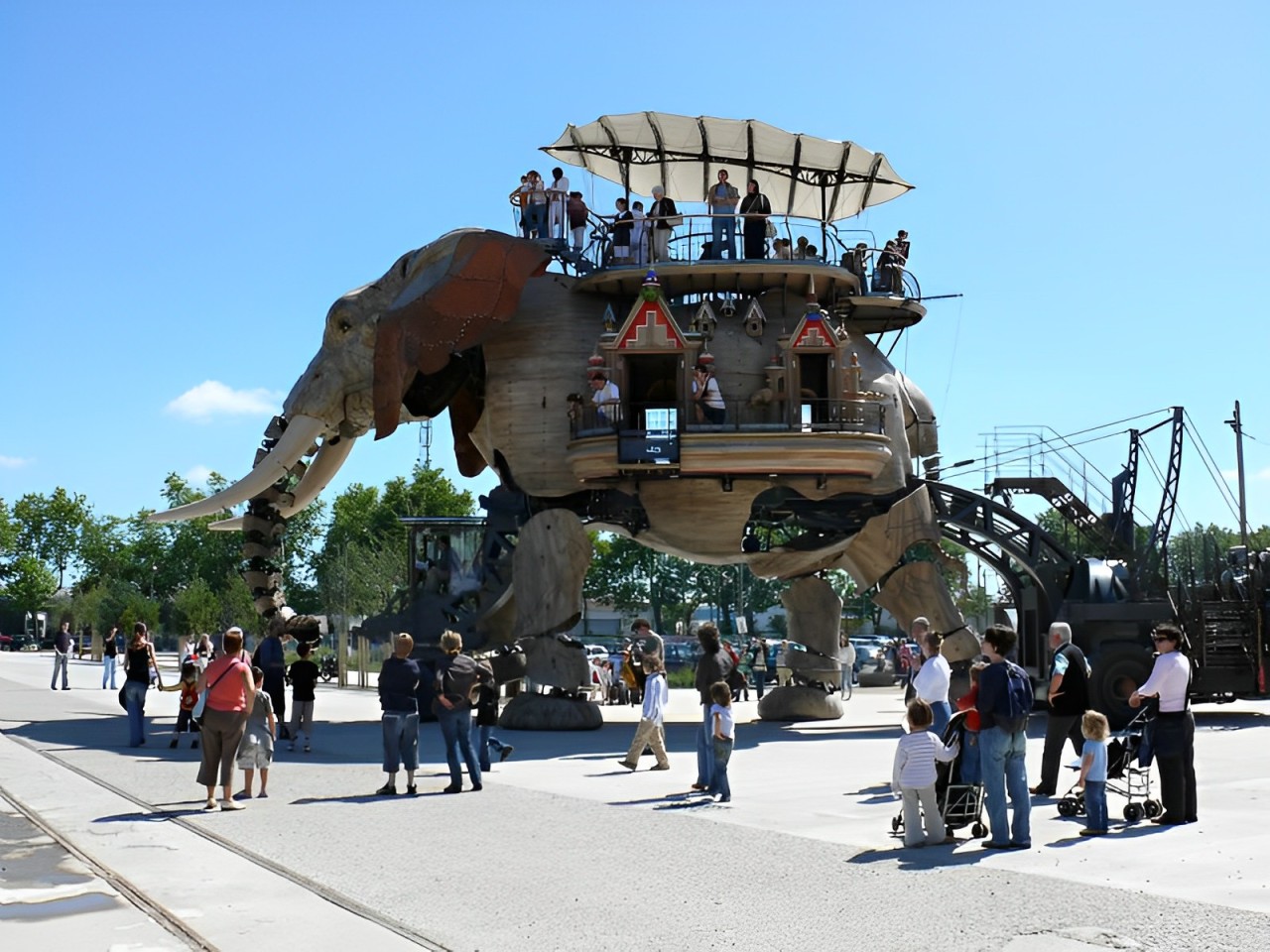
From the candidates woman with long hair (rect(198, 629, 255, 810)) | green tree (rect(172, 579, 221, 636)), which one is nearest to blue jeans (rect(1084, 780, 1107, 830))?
woman with long hair (rect(198, 629, 255, 810))

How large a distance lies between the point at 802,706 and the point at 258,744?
44.1ft

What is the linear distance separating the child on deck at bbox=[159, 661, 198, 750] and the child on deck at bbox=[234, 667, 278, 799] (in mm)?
4389

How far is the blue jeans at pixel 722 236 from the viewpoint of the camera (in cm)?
2452

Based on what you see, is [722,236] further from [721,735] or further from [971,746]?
[971,746]

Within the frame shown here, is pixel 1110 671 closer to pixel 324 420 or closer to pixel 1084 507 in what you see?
pixel 1084 507

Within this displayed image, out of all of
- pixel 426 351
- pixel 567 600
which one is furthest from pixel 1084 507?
pixel 426 351

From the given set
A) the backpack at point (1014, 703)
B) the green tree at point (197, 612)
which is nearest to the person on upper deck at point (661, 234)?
the backpack at point (1014, 703)

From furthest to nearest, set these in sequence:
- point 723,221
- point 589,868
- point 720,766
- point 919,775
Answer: point 723,221 < point 720,766 < point 919,775 < point 589,868

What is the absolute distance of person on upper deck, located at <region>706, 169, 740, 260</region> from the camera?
2450 cm

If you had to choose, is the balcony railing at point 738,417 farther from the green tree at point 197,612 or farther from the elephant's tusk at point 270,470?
the green tree at point 197,612

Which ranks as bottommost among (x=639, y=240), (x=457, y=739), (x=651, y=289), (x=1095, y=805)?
A: (x=1095, y=805)

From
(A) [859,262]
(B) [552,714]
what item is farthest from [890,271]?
(B) [552,714]

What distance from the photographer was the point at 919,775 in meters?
11.6

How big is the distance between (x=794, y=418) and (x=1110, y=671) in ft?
21.1
